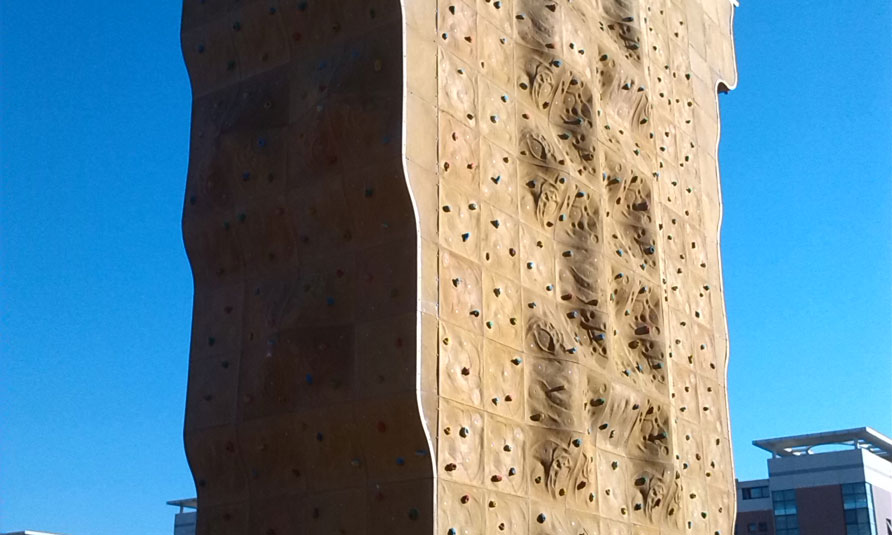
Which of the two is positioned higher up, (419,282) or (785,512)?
(785,512)

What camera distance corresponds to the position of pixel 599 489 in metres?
6.82

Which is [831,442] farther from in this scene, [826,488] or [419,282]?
[419,282]

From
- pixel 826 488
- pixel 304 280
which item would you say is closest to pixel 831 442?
pixel 826 488

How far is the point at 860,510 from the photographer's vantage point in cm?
3550

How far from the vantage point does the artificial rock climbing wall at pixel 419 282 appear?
5676mm

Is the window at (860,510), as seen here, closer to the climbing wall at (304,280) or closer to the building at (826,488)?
the building at (826,488)

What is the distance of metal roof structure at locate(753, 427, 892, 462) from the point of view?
118ft

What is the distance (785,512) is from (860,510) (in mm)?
2382

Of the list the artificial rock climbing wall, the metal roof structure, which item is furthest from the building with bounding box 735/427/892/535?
the artificial rock climbing wall

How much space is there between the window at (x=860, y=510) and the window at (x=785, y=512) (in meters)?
1.66

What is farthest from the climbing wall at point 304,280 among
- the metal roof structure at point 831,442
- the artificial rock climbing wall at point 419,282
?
the metal roof structure at point 831,442

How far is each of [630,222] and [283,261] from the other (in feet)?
9.25

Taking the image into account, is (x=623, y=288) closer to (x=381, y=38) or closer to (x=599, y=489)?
(x=599, y=489)

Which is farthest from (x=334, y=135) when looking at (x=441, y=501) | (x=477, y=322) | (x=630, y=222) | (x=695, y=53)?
(x=695, y=53)
